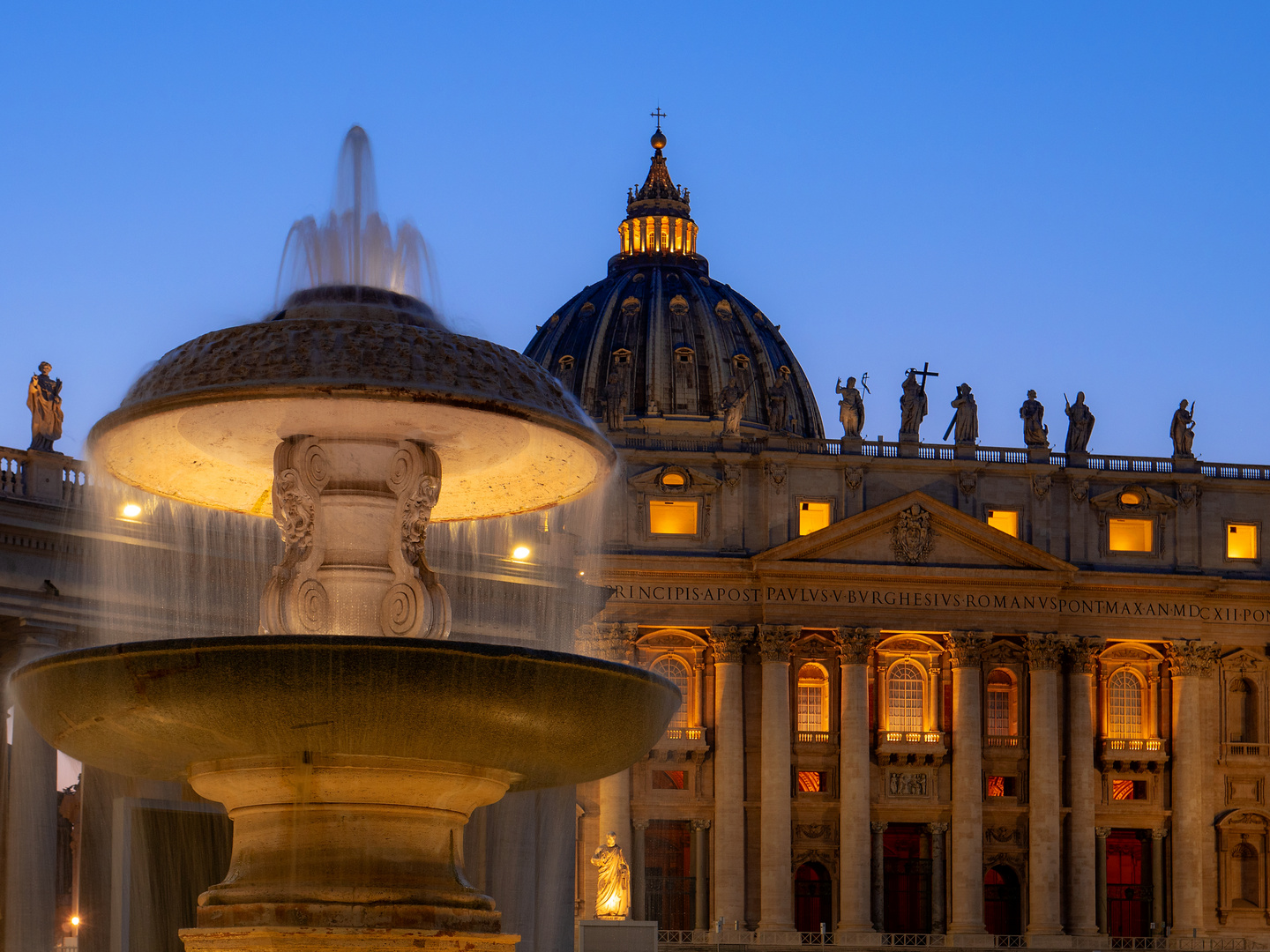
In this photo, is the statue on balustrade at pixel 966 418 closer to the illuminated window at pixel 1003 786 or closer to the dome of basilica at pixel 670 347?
the illuminated window at pixel 1003 786

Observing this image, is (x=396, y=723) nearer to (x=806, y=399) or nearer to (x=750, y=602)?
(x=750, y=602)

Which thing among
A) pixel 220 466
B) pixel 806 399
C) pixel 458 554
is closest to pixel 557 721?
pixel 220 466

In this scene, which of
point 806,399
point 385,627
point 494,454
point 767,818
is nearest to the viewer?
point 385,627

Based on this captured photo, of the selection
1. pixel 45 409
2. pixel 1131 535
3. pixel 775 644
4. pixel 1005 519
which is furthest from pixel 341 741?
pixel 1131 535

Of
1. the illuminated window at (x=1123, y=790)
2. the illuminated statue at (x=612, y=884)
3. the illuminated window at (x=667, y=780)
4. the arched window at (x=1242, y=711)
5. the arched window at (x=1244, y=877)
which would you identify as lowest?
the arched window at (x=1244, y=877)

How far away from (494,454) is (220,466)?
229 cm

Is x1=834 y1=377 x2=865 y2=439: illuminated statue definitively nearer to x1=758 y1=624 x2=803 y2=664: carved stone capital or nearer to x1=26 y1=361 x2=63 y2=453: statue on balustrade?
x1=758 y1=624 x2=803 y2=664: carved stone capital

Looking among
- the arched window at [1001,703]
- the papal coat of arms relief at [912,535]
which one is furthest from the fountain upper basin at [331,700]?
the arched window at [1001,703]

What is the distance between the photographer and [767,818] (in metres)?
73.4

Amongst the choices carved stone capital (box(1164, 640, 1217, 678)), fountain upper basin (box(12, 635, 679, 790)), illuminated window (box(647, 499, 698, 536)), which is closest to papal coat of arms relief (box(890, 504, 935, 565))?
illuminated window (box(647, 499, 698, 536))

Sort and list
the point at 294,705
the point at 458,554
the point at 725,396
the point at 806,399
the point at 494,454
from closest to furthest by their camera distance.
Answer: the point at 294,705, the point at 494,454, the point at 458,554, the point at 725,396, the point at 806,399

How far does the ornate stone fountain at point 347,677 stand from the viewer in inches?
532

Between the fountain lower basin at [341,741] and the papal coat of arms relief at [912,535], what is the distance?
201ft

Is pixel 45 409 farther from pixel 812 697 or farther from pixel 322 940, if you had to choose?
pixel 812 697
